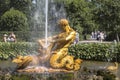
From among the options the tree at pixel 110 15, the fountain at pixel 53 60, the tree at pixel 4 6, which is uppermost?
the fountain at pixel 53 60

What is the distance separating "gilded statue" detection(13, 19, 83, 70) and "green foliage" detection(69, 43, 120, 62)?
7730 mm

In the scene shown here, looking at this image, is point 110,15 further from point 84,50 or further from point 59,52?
point 59,52

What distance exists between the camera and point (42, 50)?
12734mm

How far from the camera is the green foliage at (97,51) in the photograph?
2045 centimetres

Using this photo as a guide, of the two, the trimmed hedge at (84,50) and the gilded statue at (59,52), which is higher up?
the gilded statue at (59,52)

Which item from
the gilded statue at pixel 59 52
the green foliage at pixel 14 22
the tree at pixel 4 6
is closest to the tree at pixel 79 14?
the green foliage at pixel 14 22

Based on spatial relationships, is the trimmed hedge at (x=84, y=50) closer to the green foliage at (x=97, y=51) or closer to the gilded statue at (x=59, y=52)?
the green foliage at (x=97, y=51)

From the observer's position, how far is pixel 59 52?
41.6ft

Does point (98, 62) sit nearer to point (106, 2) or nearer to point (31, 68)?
point (31, 68)

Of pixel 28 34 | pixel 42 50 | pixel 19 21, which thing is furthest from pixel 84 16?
pixel 42 50

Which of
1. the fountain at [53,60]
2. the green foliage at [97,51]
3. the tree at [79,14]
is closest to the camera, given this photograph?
the fountain at [53,60]

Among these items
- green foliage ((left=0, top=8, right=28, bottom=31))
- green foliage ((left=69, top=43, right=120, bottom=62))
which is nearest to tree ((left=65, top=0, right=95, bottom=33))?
green foliage ((left=0, top=8, right=28, bottom=31))

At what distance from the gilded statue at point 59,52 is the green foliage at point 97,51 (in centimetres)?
773

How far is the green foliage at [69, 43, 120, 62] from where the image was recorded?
20453 mm
